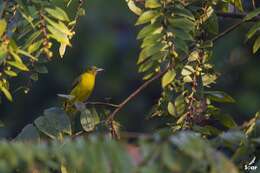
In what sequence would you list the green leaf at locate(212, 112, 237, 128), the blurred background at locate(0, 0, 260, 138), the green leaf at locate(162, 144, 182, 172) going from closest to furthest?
the green leaf at locate(162, 144, 182, 172) → the green leaf at locate(212, 112, 237, 128) → the blurred background at locate(0, 0, 260, 138)

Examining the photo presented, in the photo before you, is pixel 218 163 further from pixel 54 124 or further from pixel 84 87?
pixel 84 87

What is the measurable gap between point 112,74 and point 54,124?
180 inches

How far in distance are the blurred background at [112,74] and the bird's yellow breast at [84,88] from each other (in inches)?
79.9

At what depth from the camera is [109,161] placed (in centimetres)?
172

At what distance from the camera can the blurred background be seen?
6250 mm

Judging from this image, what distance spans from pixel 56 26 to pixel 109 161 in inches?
28.6

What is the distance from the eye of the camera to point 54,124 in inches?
97.2

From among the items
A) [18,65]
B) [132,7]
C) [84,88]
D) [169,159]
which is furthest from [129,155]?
[84,88]

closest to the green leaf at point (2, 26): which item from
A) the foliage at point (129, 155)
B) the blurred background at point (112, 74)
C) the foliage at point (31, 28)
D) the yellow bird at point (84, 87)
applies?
the foliage at point (31, 28)

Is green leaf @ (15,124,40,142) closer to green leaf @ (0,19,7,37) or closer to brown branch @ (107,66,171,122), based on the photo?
brown branch @ (107,66,171,122)

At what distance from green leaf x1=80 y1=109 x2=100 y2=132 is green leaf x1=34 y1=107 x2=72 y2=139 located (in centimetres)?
5

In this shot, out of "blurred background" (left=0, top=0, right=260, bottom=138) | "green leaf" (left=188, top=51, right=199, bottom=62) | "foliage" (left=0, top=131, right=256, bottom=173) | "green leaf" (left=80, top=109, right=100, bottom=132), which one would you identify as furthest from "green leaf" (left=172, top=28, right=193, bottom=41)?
"blurred background" (left=0, top=0, right=260, bottom=138)

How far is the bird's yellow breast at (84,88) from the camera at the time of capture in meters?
3.49

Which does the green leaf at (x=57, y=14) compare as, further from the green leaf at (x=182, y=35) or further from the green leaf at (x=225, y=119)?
the green leaf at (x=225, y=119)
